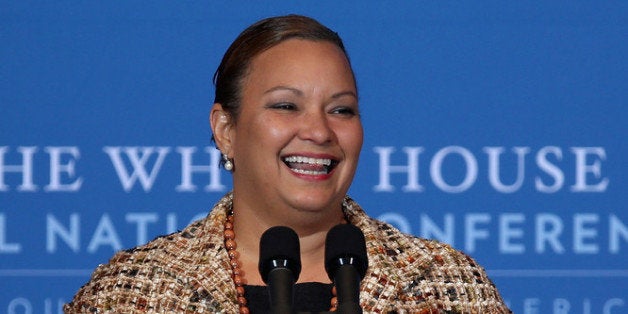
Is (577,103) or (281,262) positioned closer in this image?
(281,262)

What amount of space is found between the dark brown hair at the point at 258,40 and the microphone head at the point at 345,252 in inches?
22.5

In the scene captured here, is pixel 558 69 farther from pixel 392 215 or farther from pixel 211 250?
pixel 211 250

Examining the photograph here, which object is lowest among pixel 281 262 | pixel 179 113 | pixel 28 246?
pixel 281 262

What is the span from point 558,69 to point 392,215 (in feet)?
1.65

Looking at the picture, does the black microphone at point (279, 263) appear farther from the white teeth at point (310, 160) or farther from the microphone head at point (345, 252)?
the white teeth at point (310, 160)

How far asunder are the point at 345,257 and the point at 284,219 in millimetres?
515

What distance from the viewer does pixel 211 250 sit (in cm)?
203

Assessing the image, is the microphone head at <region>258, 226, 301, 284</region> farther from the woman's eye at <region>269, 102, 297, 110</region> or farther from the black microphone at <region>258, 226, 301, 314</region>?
the woman's eye at <region>269, 102, 297, 110</region>

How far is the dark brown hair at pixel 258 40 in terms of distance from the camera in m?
2.03

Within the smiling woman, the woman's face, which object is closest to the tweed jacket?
the smiling woman

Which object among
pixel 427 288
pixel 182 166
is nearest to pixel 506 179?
pixel 182 166

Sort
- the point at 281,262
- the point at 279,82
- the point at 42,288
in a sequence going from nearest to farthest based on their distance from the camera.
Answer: the point at 281,262, the point at 279,82, the point at 42,288

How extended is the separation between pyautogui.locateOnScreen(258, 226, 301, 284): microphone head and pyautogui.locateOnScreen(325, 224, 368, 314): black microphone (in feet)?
0.13

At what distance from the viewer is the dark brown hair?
203 cm
